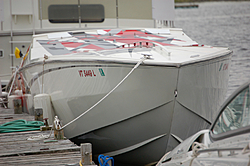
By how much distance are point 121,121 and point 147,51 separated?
1051 millimetres

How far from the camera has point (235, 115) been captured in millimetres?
2514

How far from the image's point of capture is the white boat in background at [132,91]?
15.5ft

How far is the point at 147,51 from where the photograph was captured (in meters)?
4.98

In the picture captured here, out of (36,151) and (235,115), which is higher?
(235,115)

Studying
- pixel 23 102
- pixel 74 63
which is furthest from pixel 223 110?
pixel 23 102

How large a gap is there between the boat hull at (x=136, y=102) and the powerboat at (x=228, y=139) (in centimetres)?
175

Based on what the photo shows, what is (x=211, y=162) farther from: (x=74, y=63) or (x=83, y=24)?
(x=83, y=24)

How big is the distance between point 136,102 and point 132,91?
161mm

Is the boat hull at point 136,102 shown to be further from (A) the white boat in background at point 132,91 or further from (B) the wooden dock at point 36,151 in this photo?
(B) the wooden dock at point 36,151

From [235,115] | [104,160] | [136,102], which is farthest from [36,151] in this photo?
[235,115]

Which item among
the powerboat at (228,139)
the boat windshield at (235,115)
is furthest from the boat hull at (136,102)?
the boat windshield at (235,115)

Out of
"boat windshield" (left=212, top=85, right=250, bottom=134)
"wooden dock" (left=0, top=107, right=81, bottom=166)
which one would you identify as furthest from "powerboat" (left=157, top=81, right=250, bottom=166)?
"wooden dock" (left=0, top=107, right=81, bottom=166)

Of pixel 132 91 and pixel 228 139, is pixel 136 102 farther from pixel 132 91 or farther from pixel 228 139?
pixel 228 139

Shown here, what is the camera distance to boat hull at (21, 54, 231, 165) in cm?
473
